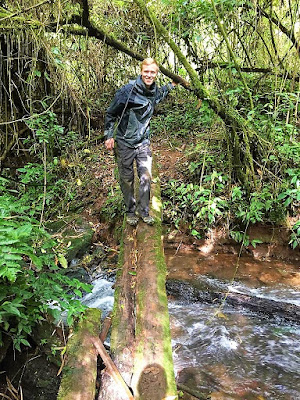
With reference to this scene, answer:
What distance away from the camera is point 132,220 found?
4230mm

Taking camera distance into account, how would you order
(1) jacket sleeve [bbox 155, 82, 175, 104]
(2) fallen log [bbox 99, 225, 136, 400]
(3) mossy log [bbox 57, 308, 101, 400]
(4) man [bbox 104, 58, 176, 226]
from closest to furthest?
(3) mossy log [bbox 57, 308, 101, 400] → (2) fallen log [bbox 99, 225, 136, 400] → (4) man [bbox 104, 58, 176, 226] → (1) jacket sleeve [bbox 155, 82, 175, 104]

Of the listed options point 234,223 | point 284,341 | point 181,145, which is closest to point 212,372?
point 284,341

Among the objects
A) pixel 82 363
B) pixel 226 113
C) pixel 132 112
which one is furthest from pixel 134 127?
pixel 82 363

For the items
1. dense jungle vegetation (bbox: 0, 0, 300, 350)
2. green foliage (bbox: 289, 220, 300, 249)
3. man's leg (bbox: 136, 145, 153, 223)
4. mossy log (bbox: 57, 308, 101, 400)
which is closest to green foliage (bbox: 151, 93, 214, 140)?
dense jungle vegetation (bbox: 0, 0, 300, 350)

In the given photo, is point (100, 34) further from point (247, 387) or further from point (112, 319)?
point (247, 387)

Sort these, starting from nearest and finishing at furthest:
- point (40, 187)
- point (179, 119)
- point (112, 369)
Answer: point (112, 369) < point (40, 187) < point (179, 119)

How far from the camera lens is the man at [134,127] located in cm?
381

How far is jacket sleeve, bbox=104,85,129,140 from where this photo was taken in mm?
3820

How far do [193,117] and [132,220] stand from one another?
5.26 m

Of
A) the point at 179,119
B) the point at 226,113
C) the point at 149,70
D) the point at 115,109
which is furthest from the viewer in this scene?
the point at 179,119

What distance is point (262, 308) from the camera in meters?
4.24

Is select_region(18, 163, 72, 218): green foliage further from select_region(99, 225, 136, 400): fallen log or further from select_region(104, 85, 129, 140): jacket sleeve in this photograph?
select_region(99, 225, 136, 400): fallen log

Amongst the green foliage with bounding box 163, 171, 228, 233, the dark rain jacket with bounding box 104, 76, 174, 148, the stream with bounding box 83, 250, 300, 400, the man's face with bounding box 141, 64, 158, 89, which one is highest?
the man's face with bounding box 141, 64, 158, 89

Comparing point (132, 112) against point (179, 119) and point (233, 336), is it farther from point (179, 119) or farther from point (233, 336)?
point (179, 119)
